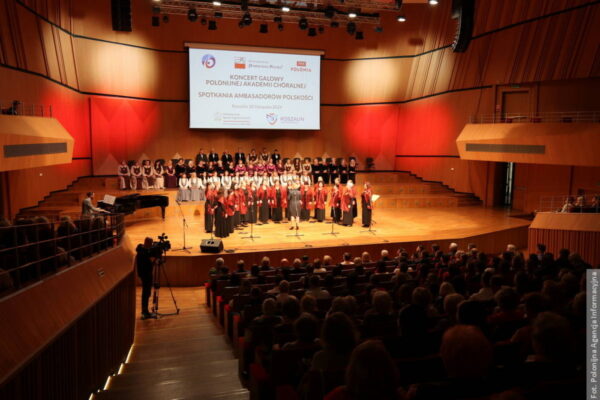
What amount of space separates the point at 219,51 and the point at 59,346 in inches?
595

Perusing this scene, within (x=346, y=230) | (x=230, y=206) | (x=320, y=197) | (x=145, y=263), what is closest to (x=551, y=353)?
(x=145, y=263)

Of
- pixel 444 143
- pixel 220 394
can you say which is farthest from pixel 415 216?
pixel 220 394

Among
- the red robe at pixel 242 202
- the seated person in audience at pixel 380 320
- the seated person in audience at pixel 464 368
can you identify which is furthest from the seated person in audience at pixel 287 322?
the red robe at pixel 242 202

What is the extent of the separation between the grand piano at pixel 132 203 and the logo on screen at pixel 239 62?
6530 mm

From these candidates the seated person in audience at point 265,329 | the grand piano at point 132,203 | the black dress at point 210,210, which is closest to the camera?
the seated person in audience at point 265,329

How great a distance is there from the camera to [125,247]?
6.39 m

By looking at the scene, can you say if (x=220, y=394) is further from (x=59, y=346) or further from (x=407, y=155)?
(x=407, y=155)

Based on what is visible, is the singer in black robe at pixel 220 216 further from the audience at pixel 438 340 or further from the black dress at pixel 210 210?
the audience at pixel 438 340

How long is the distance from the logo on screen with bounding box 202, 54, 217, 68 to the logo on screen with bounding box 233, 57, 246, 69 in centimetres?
70

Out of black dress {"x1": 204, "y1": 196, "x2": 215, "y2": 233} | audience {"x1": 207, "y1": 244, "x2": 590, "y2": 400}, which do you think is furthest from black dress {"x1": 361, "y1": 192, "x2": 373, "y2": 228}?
audience {"x1": 207, "y1": 244, "x2": 590, "y2": 400}

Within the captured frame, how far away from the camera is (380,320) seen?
381 centimetres

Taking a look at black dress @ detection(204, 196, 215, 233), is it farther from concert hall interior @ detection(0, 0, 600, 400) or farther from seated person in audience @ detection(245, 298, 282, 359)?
seated person in audience @ detection(245, 298, 282, 359)

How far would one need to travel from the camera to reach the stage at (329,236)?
938 cm

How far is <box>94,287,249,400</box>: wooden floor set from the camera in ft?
13.8
